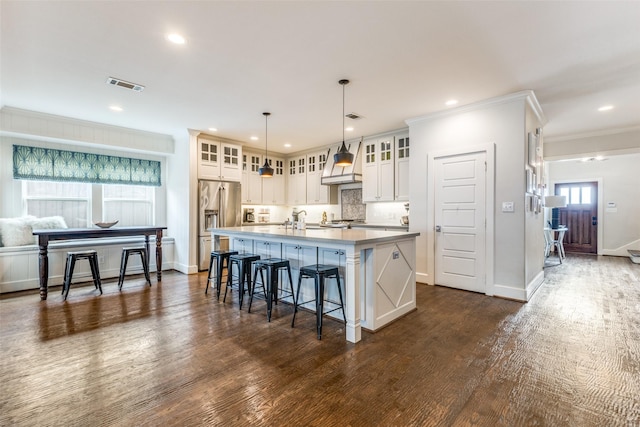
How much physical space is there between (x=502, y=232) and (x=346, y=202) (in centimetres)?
363

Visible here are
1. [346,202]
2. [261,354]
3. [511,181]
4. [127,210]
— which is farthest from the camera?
[346,202]

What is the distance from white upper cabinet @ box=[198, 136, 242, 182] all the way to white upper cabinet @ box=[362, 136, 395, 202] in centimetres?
278

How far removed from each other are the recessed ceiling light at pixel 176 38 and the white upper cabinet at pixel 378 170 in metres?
4.12

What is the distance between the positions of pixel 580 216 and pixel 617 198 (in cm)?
94

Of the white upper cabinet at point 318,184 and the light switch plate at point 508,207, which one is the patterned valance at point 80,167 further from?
the light switch plate at point 508,207

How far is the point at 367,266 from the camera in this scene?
113 inches

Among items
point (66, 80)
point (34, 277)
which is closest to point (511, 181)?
point (66, 80)

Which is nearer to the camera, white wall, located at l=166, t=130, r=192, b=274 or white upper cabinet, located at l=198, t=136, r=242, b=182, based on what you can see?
white wall, located at l=166, t=130, r=192, b=274

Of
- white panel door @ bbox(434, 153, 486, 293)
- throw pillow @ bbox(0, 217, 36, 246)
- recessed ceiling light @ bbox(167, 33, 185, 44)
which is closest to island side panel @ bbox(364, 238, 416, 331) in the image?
white panel door @ bbox(434, 153, 486, 293)

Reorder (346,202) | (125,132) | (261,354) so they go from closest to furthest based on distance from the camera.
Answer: (261,354)
(125,132)
(346,202)

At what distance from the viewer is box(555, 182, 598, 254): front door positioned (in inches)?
327

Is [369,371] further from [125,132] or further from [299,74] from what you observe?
[125,132]

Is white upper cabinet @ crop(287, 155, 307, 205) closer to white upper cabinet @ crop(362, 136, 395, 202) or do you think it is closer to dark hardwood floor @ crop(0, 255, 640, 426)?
white upper cabinet @ crop(362, 136, 395, 202)

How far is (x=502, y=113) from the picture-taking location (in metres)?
3.98
